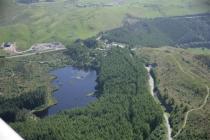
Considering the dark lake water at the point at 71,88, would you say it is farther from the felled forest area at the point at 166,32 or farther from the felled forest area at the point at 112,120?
the felled forest area at the point at 166,32

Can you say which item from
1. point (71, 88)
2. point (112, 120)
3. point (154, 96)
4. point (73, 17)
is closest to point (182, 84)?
point (154, 96)

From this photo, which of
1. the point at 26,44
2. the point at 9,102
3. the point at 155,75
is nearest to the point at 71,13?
the point at 26,44

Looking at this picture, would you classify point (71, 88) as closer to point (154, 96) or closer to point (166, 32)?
point (154, 96)

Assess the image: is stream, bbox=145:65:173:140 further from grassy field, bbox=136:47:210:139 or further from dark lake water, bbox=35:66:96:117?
dark lake water, bbox=35:66:96:117

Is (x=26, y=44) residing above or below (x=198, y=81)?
below

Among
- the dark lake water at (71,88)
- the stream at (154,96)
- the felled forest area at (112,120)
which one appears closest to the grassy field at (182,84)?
the stream at (154,96)

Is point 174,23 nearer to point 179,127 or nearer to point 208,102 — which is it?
point 208,102
